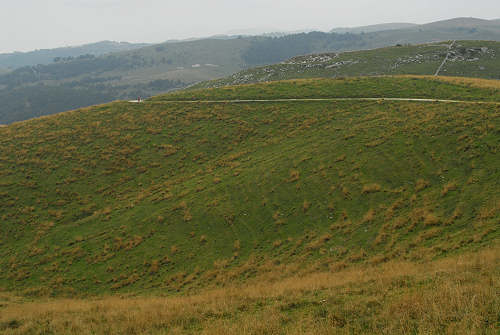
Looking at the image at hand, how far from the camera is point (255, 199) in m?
24.4

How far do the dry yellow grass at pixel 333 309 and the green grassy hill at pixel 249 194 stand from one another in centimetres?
298

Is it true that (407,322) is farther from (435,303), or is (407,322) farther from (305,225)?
(305,225)

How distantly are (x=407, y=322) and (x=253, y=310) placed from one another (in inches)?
202

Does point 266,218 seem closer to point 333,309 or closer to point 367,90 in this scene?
point 333,309

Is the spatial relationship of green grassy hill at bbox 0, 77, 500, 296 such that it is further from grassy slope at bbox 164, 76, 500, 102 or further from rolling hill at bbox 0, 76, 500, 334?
grassy slope at bbox 164, 76, 500, 102

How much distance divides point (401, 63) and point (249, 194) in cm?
10478

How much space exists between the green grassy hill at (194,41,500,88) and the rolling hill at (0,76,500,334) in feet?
200

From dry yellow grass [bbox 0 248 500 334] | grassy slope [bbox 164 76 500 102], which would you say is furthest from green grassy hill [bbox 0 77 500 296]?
dry yellow grass [bbox 0 248 500 334]

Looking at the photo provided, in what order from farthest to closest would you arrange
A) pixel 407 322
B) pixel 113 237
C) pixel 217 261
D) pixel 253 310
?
pixel 113 237, pixel 217 261, pixel 253 310, pixel 407 322

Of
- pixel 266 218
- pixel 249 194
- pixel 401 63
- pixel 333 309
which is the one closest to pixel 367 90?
pixel 249 194

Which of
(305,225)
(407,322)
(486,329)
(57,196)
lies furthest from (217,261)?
(57,196)

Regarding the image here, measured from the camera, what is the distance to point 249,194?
2519 cm

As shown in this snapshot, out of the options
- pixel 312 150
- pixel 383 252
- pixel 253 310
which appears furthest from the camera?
pixel 312 150

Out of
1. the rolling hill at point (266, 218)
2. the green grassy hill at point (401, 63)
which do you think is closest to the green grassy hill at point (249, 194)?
the rolling hill at point (266, 218)
